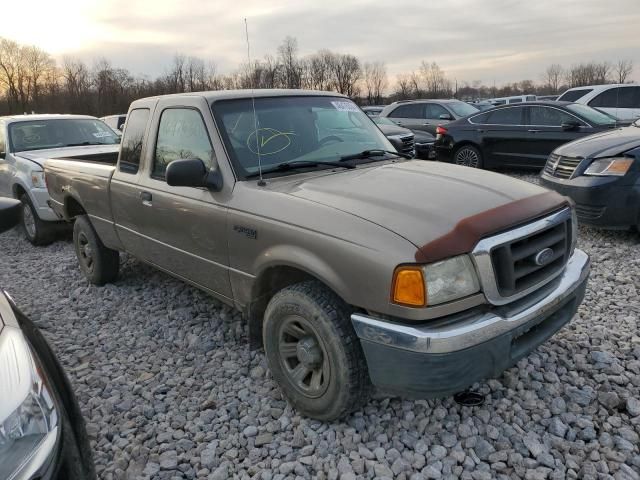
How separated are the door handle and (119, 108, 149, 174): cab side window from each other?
0.29 m

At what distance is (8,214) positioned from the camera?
91.4 inches

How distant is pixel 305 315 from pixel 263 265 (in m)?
0.42

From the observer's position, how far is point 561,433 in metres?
2.67

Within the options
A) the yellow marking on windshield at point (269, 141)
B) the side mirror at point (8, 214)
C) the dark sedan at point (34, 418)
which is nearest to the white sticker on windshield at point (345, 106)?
the yellow marking on windshield at point (269, 141)

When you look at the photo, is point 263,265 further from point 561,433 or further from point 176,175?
point 561,433

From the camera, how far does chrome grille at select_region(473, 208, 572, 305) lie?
2.34 metres

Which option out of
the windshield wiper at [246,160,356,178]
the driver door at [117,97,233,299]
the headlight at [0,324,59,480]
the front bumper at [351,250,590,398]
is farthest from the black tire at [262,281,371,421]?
the headlight at [0,324,59,480]

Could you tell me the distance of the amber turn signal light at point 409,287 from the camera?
225cm

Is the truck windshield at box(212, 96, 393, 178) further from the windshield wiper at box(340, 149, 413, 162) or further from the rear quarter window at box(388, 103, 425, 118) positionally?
the rear quarter window at box(388, 103, 425, 118)

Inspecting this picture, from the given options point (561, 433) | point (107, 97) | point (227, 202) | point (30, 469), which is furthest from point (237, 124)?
point (107, 97)

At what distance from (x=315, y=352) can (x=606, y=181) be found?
4.23m

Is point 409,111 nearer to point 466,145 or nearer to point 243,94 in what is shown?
point 466,145

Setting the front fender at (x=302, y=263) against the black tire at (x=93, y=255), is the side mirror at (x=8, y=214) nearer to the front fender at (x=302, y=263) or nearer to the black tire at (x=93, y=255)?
the front fender at (x=302, y=263)

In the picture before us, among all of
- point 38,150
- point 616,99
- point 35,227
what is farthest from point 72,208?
point 616,99
